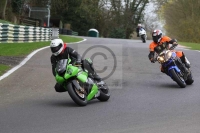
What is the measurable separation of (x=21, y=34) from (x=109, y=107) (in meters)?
19.1

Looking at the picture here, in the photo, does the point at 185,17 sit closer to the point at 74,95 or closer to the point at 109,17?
the point at 109,17

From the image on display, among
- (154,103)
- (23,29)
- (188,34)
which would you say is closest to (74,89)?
(154,103)

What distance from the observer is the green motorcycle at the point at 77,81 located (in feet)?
31.0

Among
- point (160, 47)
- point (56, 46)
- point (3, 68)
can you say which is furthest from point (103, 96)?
point (3, 68)

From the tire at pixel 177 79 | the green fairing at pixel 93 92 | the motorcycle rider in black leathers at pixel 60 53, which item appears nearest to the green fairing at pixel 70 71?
the motorcycle rider in black leathers at pixel 60 53

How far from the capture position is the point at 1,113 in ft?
29.3

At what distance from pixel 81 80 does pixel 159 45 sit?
430 centimetres

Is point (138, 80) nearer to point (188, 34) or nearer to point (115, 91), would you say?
point (115, 91)

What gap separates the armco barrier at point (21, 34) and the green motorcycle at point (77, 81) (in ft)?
49.2

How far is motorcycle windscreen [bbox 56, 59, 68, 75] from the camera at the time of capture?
9492 millimetres

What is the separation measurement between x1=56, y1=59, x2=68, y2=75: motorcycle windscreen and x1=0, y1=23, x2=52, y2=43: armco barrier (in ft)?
49.5

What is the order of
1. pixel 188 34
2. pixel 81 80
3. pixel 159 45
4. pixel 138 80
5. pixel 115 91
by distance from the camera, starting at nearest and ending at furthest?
1. pixel 81 80
2. pixel 115 91
3. pixel 159 45
4. pixel 138 80
5. pixel 188 34

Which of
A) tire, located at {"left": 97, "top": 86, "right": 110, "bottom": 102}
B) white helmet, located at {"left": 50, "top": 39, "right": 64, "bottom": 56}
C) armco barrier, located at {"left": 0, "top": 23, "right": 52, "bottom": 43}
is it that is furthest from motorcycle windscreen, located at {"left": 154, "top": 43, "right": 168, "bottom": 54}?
armco barrier, located at {"left": 0, "top": 23, "right": 52, "bottom": 43}

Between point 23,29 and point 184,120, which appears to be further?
point 23,29
